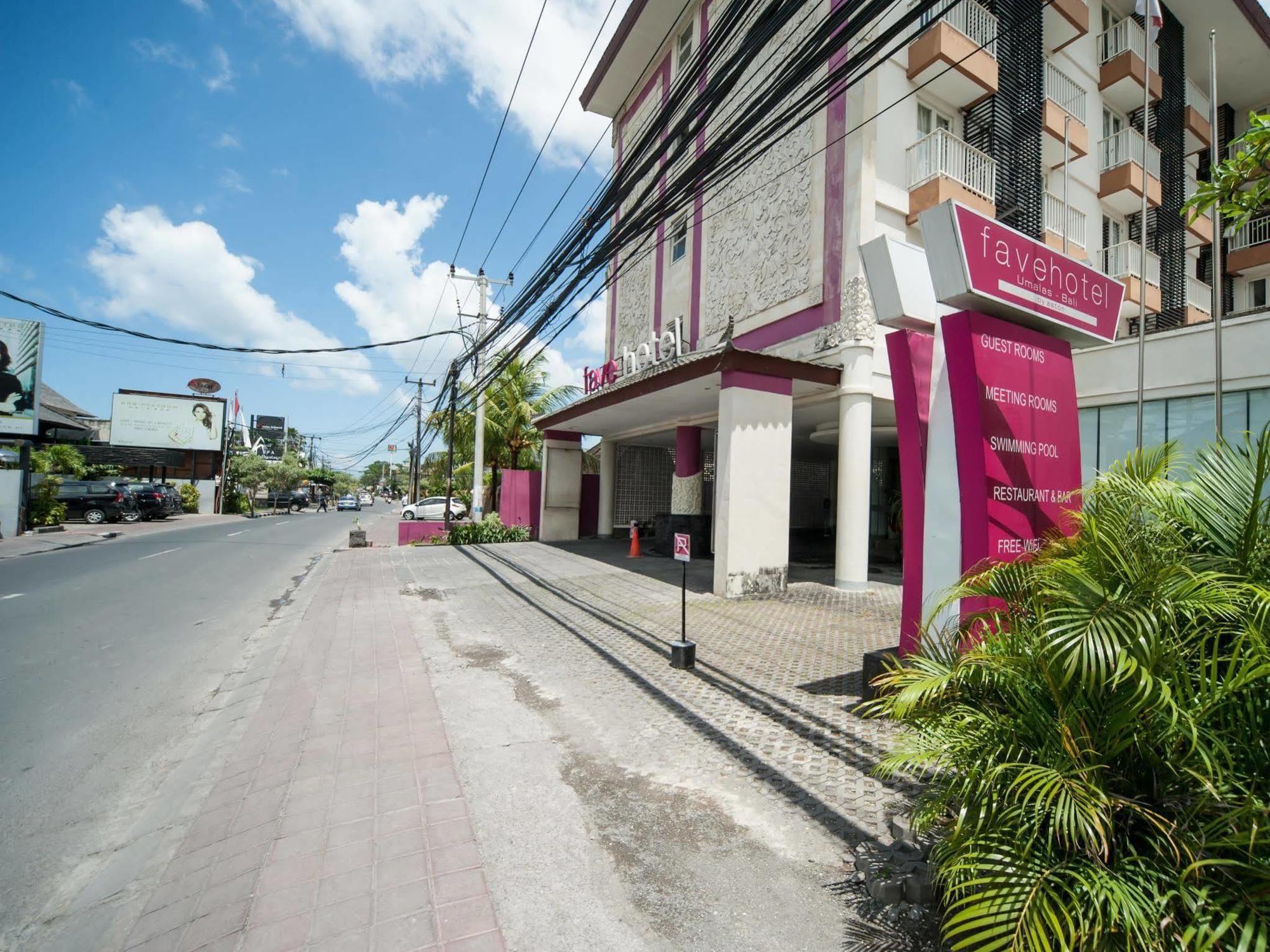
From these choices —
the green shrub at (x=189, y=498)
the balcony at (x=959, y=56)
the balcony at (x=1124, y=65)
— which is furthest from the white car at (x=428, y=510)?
the balcony at (x=1124, y=65)


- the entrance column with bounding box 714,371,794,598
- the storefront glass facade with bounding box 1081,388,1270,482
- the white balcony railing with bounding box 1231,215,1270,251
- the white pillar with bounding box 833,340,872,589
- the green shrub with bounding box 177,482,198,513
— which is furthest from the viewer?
the green shrub with bounding box 177,482,198,513

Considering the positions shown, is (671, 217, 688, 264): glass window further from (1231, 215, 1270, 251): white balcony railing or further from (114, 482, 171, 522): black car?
(114, 482, 171, 522): black car

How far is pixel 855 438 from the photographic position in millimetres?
10867

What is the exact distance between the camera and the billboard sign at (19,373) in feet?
75.3

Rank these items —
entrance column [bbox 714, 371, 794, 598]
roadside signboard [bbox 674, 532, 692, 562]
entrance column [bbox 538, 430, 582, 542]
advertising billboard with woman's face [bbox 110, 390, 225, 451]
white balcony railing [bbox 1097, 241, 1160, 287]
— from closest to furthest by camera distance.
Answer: roadside signboard [bbox 674, 532, 692, 562] → entrance column [bbox 714, 371, 794, 598] → white balcony railing [bbox 1097, 241, 1160, 287] → entrance column [bbox 538, 430, 582, 542] → advertising billboard with woman's face [bbox 110, 390, 225, 451]

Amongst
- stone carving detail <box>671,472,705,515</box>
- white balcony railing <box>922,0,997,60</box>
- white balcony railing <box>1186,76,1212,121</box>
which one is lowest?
stone carving detail <box>671,472,705,515</box>

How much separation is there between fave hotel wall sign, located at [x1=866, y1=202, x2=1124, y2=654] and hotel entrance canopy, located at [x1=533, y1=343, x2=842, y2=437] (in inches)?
183

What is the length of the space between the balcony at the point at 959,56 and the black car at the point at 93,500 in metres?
32.3

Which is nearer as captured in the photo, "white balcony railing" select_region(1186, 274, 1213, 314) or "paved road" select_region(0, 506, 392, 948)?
"paved road" select_region(0, 506, 392, 948)

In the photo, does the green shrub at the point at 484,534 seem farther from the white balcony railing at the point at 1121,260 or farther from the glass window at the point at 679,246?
the white balcony railing at the point at 1121,260

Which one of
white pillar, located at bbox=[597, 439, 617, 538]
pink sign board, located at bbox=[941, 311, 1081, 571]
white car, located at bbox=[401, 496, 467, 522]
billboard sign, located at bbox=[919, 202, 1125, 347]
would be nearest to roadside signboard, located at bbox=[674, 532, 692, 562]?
pink sign board, located at bbox=[941, 311, 1081, 571]

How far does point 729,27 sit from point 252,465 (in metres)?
41.9

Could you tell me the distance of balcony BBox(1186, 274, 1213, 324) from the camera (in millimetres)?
17203

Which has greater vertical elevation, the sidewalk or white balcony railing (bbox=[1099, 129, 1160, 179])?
white balcony railing (bbox=[1099, 129, 1160, 179])
